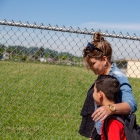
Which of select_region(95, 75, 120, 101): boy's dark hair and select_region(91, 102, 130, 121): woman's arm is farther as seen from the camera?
select_region(95, 75, 120, 101): boy's dark hair

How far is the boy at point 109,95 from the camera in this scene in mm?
2566

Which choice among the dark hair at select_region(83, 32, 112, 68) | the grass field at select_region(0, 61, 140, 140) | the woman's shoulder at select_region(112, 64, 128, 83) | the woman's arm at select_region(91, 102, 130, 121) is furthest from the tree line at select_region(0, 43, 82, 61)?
the woman's arm at select_region(91, 102, 130, 121)

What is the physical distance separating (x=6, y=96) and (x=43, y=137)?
282 centimetres

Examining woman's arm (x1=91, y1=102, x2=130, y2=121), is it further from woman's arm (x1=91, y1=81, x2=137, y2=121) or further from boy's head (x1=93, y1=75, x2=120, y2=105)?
boy's head (x1=93, y1=75, x2=120, y2=105)

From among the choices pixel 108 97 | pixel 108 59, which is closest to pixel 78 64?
pixel 108 59

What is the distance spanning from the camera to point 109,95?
2650 millimetres

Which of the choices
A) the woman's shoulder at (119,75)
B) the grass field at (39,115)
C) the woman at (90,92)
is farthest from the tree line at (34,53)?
the woman's shoulder at (119,75)

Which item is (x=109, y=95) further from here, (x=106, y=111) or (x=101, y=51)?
(x=101, y=51)

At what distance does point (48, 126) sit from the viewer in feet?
18.2

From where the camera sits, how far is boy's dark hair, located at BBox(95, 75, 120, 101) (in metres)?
2.65

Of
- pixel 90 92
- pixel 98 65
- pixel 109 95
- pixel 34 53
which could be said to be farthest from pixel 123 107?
pixel 34 53

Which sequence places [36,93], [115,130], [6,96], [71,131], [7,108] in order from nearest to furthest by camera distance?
[115,130], [71,131], [7,108], [6,96], [36,93]

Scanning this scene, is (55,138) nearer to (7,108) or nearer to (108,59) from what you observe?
(7,108)

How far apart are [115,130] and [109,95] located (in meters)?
0.25
